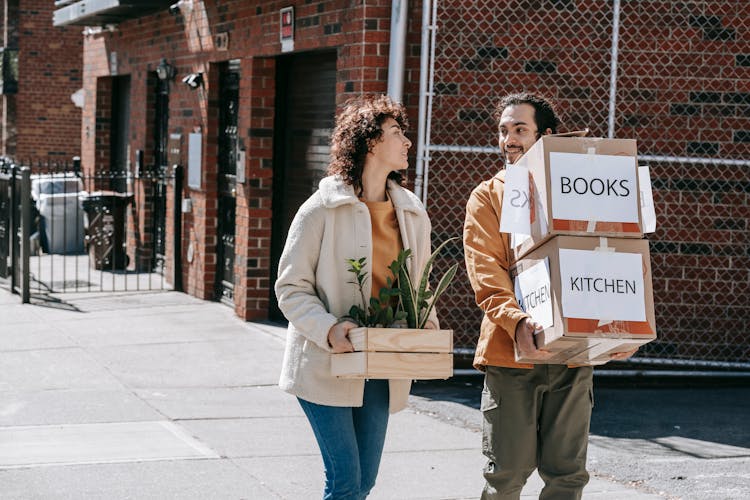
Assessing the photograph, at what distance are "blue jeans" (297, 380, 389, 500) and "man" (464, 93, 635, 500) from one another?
40 centimetres

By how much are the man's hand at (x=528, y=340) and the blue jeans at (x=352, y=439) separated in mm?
587

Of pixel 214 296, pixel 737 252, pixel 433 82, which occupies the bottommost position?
pixel 214 296

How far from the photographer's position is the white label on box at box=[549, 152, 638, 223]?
4.03 m

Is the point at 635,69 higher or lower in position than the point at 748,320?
higher

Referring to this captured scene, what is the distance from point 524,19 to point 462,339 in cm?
240

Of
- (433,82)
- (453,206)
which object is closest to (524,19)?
(433,82)

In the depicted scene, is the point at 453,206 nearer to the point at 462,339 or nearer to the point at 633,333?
the point at 462,339

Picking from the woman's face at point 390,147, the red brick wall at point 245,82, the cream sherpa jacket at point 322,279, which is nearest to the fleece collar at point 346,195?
the cream sherpa jacket at point 322,279

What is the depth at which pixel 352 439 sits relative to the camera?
14.1 feet

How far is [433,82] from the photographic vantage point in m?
8.57

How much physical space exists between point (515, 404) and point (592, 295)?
597mm

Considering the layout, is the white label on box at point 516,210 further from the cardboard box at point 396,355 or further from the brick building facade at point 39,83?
the brick building facade at point 39,83

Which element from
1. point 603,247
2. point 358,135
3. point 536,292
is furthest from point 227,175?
Answer: point 603,247

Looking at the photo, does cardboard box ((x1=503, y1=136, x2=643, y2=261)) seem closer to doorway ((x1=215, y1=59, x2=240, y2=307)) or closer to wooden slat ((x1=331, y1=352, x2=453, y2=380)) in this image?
wooden slat ((x1=331, y1=352, x2=453, y2=380))
